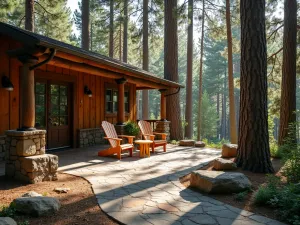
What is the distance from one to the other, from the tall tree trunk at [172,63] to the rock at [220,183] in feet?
23.3

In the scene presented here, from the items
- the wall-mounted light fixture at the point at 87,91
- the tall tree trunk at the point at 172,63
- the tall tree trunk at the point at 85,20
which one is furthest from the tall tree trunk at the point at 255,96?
the tall tree trunk at the point at 85,20

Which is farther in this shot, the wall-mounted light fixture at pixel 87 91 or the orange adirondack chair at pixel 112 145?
the wall-mounted light fixture at pixel 87 91

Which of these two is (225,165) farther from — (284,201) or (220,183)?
(284,201)

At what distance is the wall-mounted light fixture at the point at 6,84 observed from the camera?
17.9ft

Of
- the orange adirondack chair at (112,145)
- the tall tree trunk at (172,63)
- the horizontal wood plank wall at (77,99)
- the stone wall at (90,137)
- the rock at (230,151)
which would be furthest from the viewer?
the tall tree trunk at (172,63)

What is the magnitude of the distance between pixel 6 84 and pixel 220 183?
182 inches

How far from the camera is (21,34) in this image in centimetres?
421

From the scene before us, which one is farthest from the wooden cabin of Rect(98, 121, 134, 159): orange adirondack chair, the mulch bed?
Rect(98, 121, 134, 159): orange adirondack chair

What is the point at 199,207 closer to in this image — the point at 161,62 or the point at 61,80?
the point at 61,80

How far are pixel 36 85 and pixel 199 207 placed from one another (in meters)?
5.03

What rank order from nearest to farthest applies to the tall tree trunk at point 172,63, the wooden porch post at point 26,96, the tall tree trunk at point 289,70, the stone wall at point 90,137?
1. the wooden porch post at point 26,96
2. the stone wall at point 90,137
3. the tall tree trunk at point 289,70
4. the tall tree trunk at point 172,63

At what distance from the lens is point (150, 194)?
3.58 meters

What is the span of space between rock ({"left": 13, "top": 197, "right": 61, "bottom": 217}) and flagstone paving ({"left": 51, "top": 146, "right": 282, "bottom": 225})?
0.58 m

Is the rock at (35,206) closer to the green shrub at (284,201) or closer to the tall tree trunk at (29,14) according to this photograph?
the green shrub at (284,201)
